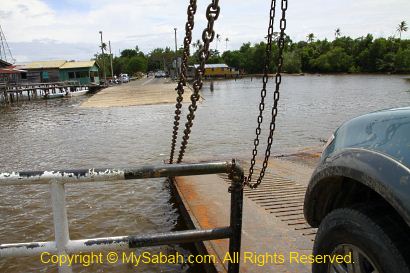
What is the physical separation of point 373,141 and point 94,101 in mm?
36382

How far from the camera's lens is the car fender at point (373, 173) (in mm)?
1793

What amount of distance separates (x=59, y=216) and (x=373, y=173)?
1903 millimetres

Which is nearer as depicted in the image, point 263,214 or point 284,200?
point 263,214

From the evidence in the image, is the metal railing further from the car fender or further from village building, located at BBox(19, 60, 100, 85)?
village building, located at BBox(19, 60, 100, 85)

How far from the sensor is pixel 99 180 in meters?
2.47

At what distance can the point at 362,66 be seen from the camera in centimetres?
11825

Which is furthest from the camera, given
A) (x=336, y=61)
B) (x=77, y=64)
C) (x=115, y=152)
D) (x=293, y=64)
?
(x=293, y=64)

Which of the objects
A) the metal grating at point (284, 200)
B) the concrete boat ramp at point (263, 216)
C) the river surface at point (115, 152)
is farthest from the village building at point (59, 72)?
the metal grating at point (284, 200)

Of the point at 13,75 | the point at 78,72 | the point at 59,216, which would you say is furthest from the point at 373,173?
the point at 78,72

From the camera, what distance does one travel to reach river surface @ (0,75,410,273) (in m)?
6.60

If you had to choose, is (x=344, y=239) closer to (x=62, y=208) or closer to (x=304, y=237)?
(x=62, y=208)

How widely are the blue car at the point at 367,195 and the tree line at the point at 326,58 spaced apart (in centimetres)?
10214

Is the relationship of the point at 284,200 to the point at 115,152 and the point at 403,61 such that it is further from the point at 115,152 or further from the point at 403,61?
the point at 403,61

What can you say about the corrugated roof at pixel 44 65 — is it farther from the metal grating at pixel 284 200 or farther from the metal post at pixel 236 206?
the metal post at pixel 236 206
